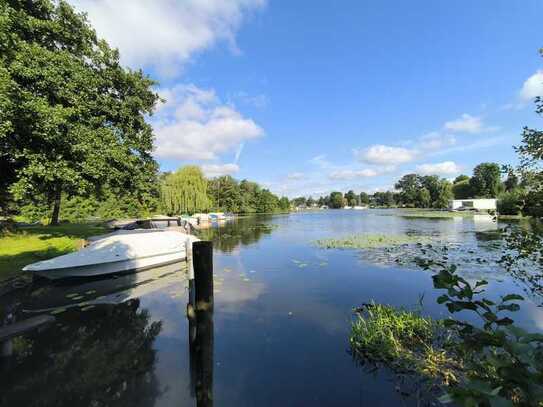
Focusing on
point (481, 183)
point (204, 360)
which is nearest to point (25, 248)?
point (204, 360)

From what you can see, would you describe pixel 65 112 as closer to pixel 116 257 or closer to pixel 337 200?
pixel 116 257

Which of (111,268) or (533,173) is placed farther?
(111,268)

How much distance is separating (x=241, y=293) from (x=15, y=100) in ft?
27.1

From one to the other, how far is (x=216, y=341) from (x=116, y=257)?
604cm

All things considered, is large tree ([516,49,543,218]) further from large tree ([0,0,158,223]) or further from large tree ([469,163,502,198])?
large tree ([469,163,502,198])

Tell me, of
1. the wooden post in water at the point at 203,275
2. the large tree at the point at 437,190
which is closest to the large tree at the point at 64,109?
the wooden post in water at the point at 203,275

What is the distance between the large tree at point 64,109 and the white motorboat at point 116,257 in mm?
2329

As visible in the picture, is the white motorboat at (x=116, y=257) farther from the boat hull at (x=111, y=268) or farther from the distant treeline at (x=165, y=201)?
the distant treeline at (x=165, y=201)

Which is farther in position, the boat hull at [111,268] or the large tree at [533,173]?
the boat hull at [111,268]

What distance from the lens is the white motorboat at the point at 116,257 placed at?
28.7 feet

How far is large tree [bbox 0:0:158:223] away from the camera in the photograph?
845 centimetres

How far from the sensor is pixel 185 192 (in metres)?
43.8

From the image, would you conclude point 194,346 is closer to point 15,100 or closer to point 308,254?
point 15,100

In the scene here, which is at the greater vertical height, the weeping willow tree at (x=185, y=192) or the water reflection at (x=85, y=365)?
the weeping willow tree at (x=185, y=192)
